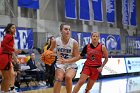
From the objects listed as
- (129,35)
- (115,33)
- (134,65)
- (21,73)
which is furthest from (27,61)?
(129,35)

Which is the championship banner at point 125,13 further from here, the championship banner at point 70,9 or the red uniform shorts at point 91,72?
the red uniform shorts at point 91,72

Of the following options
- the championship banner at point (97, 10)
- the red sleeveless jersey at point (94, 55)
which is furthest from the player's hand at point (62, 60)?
the championship banner at point (97, 10)

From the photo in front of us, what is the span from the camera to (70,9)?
20.4 metres

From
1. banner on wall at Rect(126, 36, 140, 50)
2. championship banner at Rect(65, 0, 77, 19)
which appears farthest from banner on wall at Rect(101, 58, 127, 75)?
banner on wall at Rect(126, 36, 140, 50)

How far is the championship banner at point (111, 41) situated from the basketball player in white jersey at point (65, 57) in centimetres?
1583

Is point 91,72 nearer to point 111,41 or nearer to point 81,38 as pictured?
point 81,38

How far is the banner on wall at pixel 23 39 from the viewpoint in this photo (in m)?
15.9

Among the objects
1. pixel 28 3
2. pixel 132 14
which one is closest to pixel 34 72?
pixel 28 3

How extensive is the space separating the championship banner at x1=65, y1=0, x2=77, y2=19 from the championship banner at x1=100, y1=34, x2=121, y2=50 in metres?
3.28

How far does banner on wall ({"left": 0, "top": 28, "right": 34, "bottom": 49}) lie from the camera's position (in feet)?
52.3

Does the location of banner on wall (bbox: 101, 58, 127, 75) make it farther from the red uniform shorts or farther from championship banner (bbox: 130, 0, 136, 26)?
the red uniform shorts

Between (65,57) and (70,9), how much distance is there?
44.6ft

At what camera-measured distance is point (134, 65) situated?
21.2 metres

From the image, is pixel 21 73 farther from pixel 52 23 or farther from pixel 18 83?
pixel 52 23
